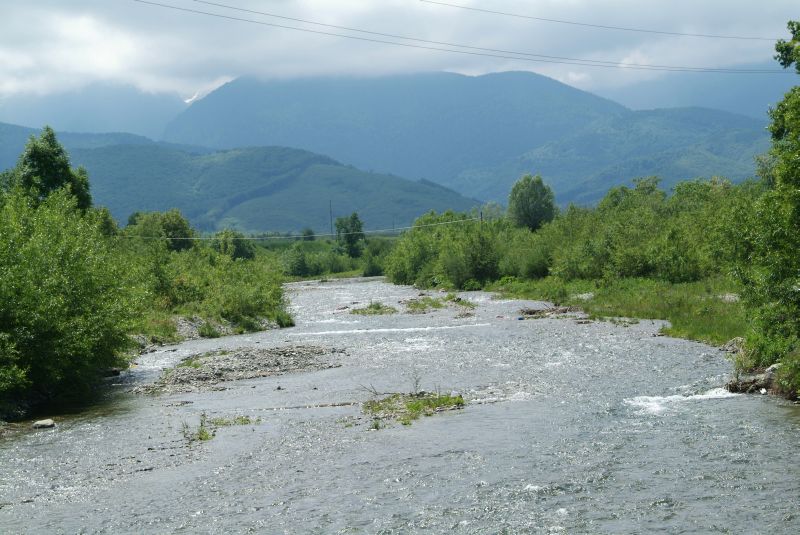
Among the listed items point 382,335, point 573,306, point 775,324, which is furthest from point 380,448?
point 573,306

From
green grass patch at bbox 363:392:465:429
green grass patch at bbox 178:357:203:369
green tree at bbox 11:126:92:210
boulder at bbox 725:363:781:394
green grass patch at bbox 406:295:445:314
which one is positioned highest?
green tree at bbox 11:126:92:210

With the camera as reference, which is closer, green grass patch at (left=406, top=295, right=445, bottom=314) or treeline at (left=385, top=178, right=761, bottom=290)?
treeline at (left=385, top=178, right=761, bottom=290)

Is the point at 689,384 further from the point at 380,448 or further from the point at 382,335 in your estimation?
the point at 382,335

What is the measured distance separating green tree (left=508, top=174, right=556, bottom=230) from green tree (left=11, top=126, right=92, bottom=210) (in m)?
87.7

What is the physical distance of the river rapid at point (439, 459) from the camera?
16000mm

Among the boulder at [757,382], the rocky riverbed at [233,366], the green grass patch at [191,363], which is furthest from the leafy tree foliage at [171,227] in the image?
the boulder at [757,382]

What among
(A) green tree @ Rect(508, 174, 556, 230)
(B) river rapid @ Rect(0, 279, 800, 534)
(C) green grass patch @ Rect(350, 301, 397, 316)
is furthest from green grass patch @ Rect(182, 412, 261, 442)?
(A) green tree @ Rect(508, 174, 556, 230)

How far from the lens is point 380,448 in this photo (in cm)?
2177

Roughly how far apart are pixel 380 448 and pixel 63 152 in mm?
66219

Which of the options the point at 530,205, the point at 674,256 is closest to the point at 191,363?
the point at 674,256

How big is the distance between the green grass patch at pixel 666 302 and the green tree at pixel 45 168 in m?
45.7

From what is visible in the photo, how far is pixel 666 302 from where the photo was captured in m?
53.6

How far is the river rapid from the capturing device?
16000 millimetres

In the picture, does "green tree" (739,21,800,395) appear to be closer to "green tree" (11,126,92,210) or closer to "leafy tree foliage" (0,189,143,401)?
"leafy tree foliage" (0,189,143,401)
